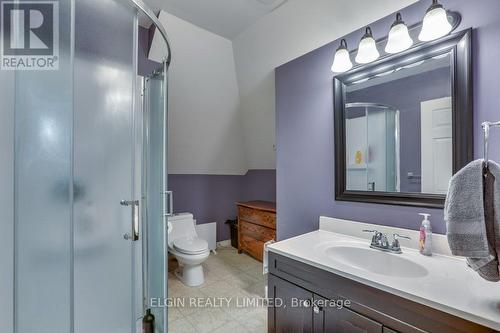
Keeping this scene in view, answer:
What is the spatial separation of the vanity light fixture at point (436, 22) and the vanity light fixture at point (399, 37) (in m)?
0.09

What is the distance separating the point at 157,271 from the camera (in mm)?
1604

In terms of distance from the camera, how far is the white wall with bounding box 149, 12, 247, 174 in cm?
227

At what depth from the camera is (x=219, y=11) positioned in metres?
1.93

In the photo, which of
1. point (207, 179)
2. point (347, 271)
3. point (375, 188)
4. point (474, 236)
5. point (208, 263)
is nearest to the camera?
point (474, 236)

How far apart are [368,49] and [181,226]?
264 centimetres

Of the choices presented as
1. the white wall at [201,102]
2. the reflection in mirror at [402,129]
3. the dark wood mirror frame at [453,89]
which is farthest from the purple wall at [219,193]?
the dark wood mirror frame at [453,89]

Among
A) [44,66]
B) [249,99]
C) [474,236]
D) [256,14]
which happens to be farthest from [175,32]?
[474,236]

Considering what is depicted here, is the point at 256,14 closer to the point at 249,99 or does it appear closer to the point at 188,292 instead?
the point at 249,99

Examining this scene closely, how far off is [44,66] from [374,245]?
1.81 meters

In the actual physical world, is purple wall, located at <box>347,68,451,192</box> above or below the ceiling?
below

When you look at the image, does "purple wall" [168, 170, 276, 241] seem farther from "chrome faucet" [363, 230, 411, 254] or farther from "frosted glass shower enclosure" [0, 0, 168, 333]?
"frosted glass shower enclosure" [0, 0, 168, 333]

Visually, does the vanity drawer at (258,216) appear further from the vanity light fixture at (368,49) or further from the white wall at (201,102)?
the vanity light fixture at (368,49)

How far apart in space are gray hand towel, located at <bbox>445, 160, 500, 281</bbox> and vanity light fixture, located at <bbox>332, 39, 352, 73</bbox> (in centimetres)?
103

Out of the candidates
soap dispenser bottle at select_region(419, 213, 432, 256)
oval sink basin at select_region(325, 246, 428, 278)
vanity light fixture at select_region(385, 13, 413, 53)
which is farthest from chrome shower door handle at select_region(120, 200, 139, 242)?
vanity light fixture at select_region(385, 13, 413, 53)
